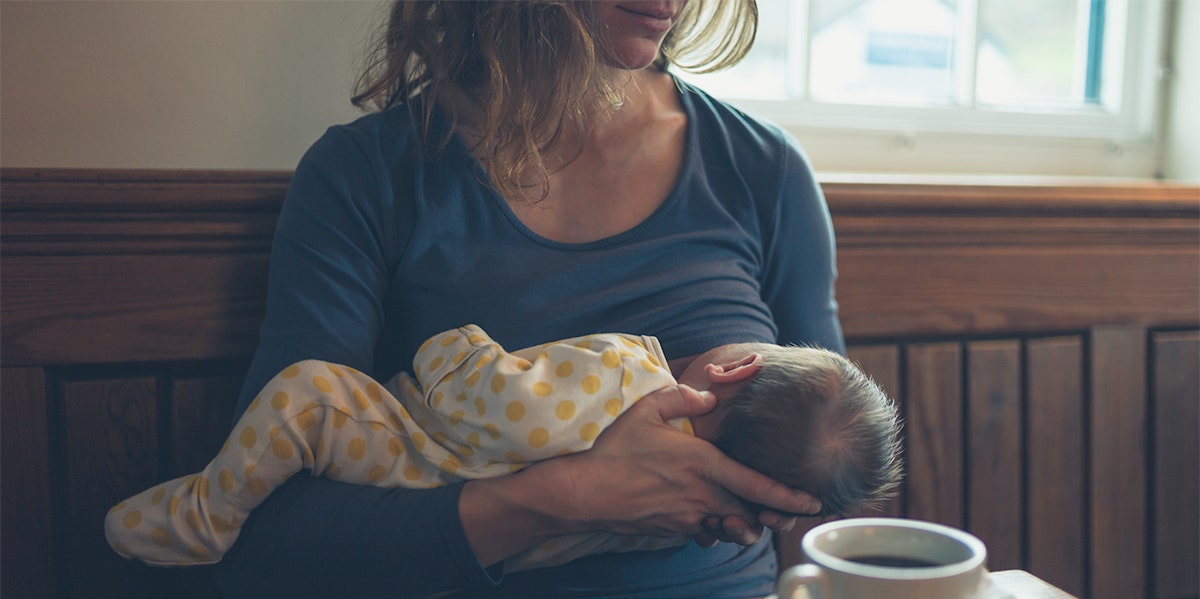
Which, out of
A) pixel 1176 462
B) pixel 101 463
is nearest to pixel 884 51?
pixel 1176 462

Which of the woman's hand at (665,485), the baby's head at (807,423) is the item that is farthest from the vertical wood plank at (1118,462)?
the woman's hand at (665,485)

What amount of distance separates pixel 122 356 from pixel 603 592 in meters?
0.67

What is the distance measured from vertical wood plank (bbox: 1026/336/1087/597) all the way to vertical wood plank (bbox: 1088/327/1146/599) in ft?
0.09

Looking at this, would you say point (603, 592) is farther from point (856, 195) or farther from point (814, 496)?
point (856, 195)

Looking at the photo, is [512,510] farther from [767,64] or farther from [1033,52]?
[1033,52]

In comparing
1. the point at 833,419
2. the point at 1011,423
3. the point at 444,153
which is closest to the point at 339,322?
the point at 444,153

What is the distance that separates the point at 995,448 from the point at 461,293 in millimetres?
984

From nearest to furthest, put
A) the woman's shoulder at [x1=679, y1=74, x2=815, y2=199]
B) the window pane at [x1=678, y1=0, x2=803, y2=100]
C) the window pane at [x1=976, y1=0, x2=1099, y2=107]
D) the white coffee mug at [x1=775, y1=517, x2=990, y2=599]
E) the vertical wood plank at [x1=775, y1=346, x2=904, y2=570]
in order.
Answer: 1. the white coffee mug at [x1=775, y1=517, x2=990, y2=599]
2. the woman's shoulder at [x1=679, y1=74, x2=815, y2=199]
3. the vertical wood plank at [x1=775, y1=346, x2=904, y2=570]
4. the window pane at [x1=678, y1=0, x2=803, y2=100]
5. the window pane at [x1=976, y1=0, x2=1099, y2=107]

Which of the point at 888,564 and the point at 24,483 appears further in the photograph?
the point at 24,483

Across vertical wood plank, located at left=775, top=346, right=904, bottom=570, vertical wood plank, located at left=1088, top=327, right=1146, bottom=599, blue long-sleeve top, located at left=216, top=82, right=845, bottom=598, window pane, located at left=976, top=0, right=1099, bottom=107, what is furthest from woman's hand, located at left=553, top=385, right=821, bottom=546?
window pane, located at left=976, top=0, right=1099, bottom=107

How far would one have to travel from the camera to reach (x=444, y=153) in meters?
1.08

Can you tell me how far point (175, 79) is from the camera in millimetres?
1167

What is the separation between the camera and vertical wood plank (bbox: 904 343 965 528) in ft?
4.78

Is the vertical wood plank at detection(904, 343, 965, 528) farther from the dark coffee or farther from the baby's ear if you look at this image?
the dark coffee
